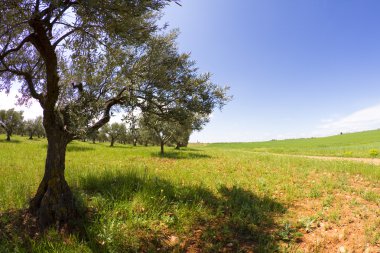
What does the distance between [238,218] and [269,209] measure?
160 centimetres

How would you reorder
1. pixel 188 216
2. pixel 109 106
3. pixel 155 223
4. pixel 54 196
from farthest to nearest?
pixel 109 106, pixel 188 216, pixel 155 223, pixel 54 196

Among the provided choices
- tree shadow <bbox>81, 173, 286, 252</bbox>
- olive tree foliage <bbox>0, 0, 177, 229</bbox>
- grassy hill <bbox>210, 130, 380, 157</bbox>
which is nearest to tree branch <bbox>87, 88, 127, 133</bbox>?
olive tree foliage <bbox>0, 0, 177, 229</bbox>

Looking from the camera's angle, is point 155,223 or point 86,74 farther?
point 86,74

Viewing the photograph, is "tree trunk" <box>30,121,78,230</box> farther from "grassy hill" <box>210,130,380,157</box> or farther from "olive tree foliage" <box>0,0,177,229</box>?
"grassy hill" <box>210,130,380,157</box>

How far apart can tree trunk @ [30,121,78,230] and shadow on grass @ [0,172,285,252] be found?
1.23 ft

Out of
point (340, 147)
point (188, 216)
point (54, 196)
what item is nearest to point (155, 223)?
point (188, 216)

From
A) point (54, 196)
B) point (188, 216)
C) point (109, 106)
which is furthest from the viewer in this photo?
point (109, 106)

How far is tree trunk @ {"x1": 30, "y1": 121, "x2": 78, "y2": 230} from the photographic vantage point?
610 centimetres

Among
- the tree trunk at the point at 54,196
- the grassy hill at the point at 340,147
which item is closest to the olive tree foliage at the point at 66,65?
the tree trunk at the point at 54,196

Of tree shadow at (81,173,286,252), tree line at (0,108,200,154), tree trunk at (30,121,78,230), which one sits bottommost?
tree shadow at (81,173,286,252)

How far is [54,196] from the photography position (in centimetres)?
632

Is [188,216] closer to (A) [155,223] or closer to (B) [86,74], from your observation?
(A) [155,223]

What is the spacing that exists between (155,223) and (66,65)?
784cm

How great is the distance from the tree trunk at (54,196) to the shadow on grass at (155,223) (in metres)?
0.37
